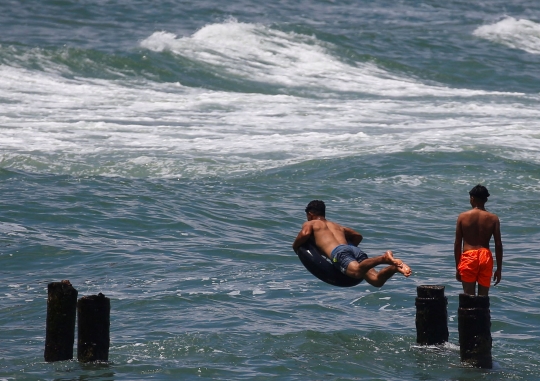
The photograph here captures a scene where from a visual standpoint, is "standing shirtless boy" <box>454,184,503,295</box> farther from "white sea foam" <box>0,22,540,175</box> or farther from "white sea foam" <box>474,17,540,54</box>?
"white sea foam" <box>474,17,540,54</box>

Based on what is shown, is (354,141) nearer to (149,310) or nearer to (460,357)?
(149,310)

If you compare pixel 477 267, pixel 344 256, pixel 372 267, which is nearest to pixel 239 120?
pixel 477 267

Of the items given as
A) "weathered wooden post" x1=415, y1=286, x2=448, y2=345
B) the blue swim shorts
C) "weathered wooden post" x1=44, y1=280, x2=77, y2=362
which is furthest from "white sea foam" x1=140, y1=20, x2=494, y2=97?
"weathered wooden post" x1=44, y1=280, x2=77, y2=362

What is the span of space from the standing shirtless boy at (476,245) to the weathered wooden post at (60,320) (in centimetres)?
375

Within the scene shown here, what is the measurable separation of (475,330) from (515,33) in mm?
32491

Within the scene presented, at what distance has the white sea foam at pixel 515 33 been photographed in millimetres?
37938

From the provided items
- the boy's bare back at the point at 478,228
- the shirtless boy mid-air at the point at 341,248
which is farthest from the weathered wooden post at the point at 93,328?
the boy's bare back at the point at 478,228

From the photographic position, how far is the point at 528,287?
12227mm

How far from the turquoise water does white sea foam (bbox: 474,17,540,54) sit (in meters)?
0.15

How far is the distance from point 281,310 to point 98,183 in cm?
759

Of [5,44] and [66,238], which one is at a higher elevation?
[5,44]

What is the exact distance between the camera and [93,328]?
8.77 metres

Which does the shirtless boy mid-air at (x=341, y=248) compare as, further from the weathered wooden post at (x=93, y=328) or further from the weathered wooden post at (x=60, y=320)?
the weathered wooden post at (x=60, y=320)

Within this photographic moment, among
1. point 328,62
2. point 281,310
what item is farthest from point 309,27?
point 281,310
